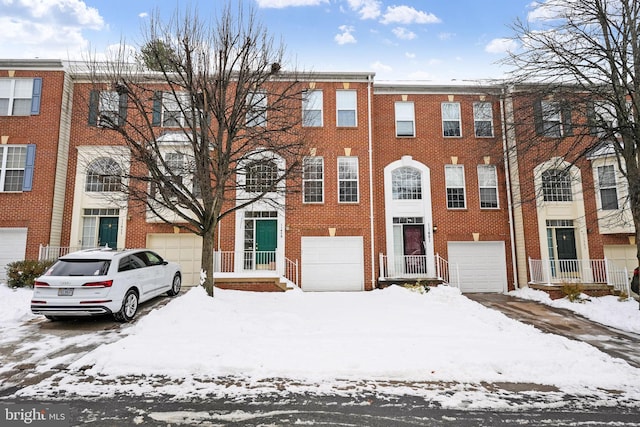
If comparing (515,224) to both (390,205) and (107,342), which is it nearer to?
(390,205)

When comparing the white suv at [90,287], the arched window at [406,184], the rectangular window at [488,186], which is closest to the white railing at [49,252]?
the white suv at [90,287]

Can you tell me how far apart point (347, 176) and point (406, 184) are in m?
2.83

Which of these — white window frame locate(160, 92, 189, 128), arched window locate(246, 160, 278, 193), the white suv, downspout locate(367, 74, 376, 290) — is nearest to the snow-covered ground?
the white suv

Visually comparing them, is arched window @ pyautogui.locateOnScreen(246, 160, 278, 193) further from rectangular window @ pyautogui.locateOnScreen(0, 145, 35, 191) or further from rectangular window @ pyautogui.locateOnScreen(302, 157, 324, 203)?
rectangular window @ pyautogui.locateOnScreen(0, 145, 35, 191)

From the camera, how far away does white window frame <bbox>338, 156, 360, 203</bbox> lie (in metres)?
14.2

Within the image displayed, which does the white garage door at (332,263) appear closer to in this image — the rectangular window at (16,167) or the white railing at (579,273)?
the white railing at (579,273)

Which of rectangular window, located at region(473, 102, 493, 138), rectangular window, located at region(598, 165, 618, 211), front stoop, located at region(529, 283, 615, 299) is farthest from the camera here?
rectangular window, located at region(473, 102, 493, 138)

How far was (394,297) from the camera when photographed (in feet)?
36.4

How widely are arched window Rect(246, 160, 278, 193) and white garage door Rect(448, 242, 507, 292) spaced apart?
893 cm

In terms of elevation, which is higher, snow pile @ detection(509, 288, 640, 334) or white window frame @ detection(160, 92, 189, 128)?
white window frame @ detection(160, 92, 189, 128)

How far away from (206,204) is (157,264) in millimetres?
2695

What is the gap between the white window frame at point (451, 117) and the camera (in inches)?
600

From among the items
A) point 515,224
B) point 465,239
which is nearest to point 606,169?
point 515,224

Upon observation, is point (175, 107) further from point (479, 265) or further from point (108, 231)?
point (479, 265)
